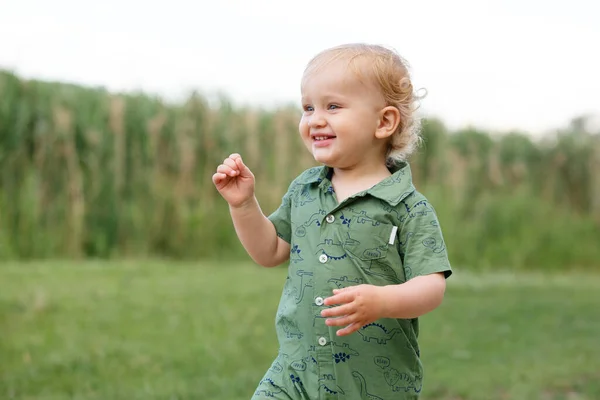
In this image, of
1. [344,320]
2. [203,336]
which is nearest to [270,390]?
[344,320]

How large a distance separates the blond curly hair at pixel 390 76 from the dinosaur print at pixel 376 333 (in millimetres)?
552

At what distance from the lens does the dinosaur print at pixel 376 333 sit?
2.64 m

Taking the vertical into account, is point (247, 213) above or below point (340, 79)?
below

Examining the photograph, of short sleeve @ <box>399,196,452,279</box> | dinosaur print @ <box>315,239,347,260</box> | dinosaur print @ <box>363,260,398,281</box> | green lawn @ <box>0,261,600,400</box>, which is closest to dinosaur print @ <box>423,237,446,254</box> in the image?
short sleeve @ <box>399,196,452,279</box>

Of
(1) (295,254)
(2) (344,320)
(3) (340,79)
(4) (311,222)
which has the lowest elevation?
(2) (344,320)

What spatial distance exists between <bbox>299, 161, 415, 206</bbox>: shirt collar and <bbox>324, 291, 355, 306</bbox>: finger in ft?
1.51

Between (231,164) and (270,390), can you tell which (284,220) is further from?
(270,390)

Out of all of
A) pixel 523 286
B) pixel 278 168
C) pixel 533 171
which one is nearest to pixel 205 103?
pixel 278 168

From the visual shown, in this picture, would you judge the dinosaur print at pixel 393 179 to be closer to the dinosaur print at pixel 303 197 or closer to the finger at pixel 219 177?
the dinosaur print at pixel 303 197

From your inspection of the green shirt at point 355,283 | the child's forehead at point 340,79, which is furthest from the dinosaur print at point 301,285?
the child's forehead at point 340,79

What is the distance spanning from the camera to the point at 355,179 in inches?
108

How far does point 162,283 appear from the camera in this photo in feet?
27.0

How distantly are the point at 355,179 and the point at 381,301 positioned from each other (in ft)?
1.83

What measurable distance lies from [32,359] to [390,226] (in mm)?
3823
